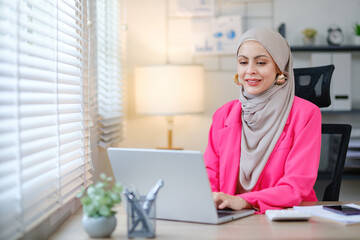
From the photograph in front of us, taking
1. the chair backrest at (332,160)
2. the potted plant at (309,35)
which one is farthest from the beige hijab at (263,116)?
the potted plant at (309,35)

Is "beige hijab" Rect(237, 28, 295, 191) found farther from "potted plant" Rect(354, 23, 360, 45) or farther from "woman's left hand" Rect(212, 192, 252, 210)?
"potted plant" Rect(354, 23, 360, 45)

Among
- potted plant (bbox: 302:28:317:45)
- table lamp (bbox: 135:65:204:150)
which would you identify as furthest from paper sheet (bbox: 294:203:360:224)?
potted plant (bbox: 302:28:317:45)

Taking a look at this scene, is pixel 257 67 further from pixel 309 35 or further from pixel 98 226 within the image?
pixel 309 35

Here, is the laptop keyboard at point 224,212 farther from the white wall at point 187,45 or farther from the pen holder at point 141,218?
the white wall at point 187,45

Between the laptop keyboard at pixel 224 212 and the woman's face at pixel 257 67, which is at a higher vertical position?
the woman's face at pixel 257 67

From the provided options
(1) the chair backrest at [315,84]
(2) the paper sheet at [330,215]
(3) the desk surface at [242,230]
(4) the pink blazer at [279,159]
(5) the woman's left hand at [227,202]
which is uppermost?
(1) the chair backrest at [315,84]

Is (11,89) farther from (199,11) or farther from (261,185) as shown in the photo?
(199,11)

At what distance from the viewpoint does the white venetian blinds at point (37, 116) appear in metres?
1.01

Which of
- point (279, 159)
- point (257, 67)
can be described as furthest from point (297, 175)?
point (257, 67)

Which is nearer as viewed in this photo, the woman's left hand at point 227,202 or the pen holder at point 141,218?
the pen holder at point 141,218

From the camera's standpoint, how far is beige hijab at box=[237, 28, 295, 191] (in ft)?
5.69

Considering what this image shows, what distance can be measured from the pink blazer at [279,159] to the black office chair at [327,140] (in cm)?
23

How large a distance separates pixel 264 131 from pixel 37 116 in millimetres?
914

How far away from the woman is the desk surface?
0.32 m
